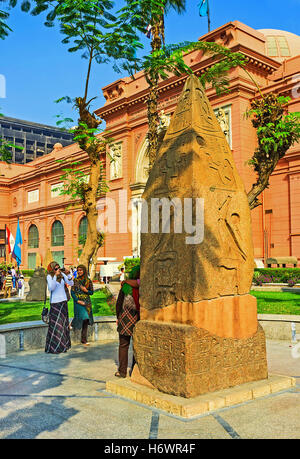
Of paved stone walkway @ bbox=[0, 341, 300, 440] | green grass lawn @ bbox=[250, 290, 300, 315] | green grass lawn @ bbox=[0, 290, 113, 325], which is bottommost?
green grass lawn @ bbox=[0, 290, 113, 325]

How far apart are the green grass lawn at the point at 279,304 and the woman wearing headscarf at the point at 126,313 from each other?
5.68m

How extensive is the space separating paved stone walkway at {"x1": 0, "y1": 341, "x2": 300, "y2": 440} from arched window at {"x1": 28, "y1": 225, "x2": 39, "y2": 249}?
35390mm

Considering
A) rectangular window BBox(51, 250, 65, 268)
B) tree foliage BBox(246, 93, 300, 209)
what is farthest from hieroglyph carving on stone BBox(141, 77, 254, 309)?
rectangular window BBox(51, 250, 65, 268)

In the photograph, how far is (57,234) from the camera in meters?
37.2

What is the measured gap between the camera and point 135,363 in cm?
502

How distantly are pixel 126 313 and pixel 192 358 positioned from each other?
1260 millimetres

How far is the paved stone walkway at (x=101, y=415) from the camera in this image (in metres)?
3.51

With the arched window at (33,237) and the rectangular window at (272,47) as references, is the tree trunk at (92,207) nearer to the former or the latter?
the rectangular window at (272,47)

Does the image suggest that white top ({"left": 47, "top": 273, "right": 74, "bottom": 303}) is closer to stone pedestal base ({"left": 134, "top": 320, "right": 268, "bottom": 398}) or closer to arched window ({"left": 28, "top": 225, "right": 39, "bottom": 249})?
stone pedestal base ({"left": 134, "top": 320, "right": 268, "bottom": 398})

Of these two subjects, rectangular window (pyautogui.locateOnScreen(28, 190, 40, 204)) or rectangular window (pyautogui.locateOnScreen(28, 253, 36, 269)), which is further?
rectangular window (pyautogui.locateOnScreen(28, 190, 40, 204))

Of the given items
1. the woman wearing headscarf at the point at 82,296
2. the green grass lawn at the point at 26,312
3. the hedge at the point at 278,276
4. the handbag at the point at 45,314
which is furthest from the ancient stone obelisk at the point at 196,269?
the hedge at the point at 278,276

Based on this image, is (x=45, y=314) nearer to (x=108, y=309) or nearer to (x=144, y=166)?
(x=108, y=309)

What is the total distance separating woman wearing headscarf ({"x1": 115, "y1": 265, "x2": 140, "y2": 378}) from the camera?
5.21 metres
